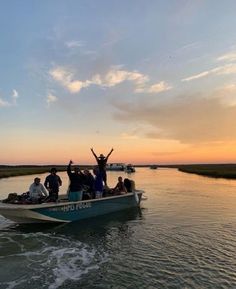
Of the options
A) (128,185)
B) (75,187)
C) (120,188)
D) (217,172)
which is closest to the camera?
(75,187)

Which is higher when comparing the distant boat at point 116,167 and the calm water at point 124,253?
the distant boat at point 116,167

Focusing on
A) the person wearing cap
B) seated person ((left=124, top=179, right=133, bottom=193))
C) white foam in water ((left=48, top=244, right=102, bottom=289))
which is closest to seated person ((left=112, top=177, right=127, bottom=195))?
seated person ((left=124, top=179, right=133, bottom=193))

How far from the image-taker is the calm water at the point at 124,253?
9431 mm

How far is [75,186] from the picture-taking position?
17.6 metres

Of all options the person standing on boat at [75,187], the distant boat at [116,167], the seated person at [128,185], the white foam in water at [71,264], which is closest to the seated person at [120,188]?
the seated person at [128,185]

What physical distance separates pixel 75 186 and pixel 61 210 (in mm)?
1635

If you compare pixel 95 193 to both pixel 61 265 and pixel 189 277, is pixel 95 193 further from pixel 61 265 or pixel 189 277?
pixel 189 277

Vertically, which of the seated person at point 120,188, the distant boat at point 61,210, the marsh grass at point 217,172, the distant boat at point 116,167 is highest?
the distant boat at point 116,167

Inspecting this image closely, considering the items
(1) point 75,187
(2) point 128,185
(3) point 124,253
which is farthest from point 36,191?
(2) point 128,185

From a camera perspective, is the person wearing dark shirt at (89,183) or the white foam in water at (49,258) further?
the person wearing dark shirt at (89,183)

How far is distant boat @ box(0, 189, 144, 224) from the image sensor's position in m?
15.3

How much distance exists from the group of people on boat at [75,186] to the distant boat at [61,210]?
457 mm

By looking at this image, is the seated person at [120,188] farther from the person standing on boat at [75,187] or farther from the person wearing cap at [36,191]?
the person wearing cap at [36,191]

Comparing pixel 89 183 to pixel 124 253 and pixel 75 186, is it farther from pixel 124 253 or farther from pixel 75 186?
pixel 124 253
